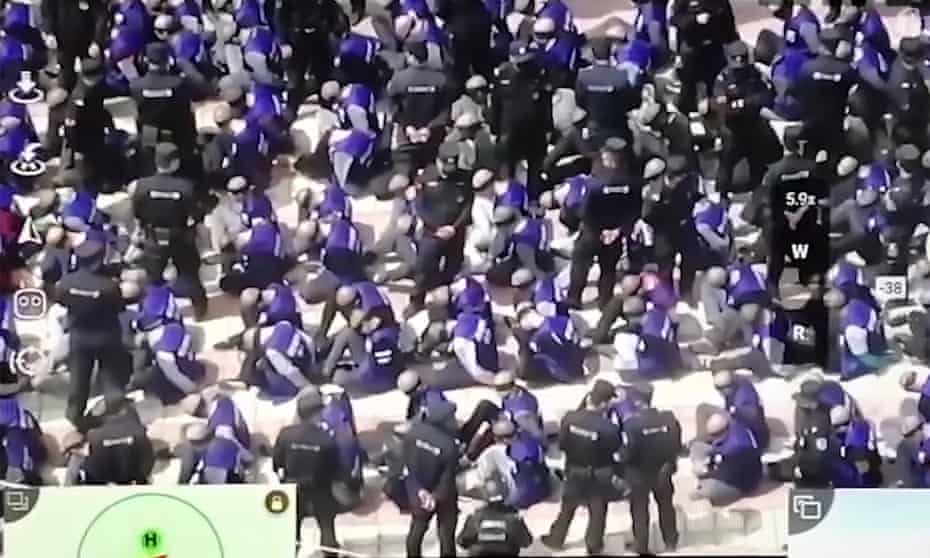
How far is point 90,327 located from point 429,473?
46cm

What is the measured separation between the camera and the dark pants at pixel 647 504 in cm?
190

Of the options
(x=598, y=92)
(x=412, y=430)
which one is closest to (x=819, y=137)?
(x=598, y=92)

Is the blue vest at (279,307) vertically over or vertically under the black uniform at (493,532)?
over

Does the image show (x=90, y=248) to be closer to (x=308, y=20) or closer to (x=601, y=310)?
(x=308, y=20)

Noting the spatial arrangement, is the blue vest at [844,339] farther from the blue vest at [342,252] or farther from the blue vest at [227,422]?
the blue vest at [227,422]

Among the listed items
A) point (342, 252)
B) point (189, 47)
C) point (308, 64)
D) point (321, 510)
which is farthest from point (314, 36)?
point (321, 510)

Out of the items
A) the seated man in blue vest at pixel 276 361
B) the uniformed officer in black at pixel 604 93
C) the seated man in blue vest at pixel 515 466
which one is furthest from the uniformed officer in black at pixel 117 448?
the uniformed officer in black at pixel 604 93

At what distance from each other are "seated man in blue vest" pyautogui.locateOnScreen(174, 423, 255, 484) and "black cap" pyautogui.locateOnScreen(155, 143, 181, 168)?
0.33 meters

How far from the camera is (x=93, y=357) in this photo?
1865 mm

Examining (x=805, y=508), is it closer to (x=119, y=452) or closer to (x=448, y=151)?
(x=448, y=151)

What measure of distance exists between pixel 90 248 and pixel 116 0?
32 cm

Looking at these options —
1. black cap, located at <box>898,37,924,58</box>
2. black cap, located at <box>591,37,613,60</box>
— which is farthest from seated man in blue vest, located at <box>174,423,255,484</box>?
black cap, located at <box>898,37,924,58</box>

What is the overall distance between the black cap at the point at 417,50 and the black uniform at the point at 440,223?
0.12 metres

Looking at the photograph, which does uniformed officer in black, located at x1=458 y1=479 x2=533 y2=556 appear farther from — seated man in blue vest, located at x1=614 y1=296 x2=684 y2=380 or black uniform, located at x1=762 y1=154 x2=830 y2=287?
black uniform, located at x1=762 y1=154 x2=830 y2=287
